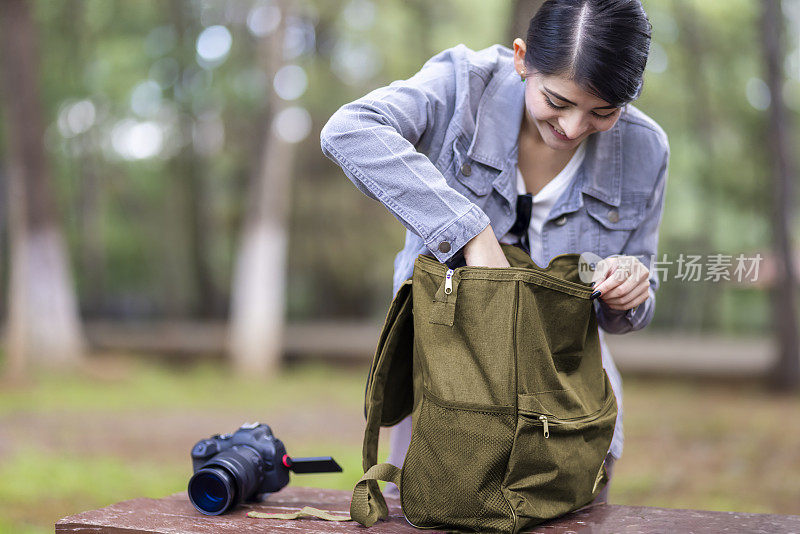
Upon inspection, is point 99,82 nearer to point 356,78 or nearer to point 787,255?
point 356,78

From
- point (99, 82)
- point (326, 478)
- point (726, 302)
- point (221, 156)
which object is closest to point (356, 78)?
point (221, 156)

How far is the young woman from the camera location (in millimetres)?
1641

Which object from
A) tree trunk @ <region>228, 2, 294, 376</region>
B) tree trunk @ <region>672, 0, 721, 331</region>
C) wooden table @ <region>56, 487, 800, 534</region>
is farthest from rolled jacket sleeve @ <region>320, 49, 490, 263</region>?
tree trunk @ <region>672, 0, 721, 331</region>

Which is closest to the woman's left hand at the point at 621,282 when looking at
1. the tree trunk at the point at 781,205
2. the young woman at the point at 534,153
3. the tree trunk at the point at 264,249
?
the young woman at the point at 534,153

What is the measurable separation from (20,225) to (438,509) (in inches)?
346

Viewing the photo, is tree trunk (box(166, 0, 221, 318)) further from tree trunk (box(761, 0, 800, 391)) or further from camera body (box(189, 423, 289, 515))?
camera body (box(189, 423, 289, 515))

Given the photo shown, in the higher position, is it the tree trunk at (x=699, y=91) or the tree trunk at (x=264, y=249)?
the tree trunk at (x=699, y=91)

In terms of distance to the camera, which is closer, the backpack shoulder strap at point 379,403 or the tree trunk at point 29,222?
the backpack shoulder strap at point 379,403

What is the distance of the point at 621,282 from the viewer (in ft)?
5.50

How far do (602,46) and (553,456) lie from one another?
2.83 ft

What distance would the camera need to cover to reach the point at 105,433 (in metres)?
Result: 6.68

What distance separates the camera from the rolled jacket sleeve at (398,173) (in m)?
1.64
